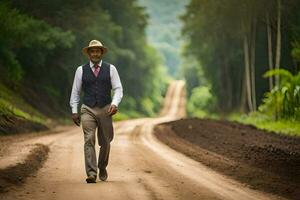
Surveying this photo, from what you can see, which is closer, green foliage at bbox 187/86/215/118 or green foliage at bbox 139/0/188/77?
green foliage at bbox 187/86/215/118

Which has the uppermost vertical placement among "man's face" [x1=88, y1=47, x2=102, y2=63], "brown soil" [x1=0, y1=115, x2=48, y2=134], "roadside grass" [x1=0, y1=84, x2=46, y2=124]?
"man's face" [x1=88, y1=47, x2=102, y2=63]

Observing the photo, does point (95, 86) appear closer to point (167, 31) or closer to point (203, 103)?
point (203, 103)

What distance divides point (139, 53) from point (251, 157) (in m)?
46.6

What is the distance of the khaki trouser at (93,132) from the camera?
31.2 ft

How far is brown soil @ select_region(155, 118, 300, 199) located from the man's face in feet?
11.3

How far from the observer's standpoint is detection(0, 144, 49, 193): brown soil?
8.96 meters

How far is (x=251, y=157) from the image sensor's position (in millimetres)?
14031

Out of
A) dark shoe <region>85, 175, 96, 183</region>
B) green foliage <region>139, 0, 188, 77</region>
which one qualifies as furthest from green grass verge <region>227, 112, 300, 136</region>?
green foliage <region>139, 0, 188, 77</region>

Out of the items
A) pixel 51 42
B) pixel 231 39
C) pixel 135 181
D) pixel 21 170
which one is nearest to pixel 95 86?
pixel 135 181

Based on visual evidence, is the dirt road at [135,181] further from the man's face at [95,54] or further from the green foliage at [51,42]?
the green foliage at [51,42]

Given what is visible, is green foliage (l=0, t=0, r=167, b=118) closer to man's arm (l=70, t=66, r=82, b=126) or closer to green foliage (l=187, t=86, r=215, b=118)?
green foliage (l=187, t=86, r=215, b=118)

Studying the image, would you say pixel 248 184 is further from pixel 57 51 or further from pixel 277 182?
pixel 57 51

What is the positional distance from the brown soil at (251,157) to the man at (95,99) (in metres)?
2.75

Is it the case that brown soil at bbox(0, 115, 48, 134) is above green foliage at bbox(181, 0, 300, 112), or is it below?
below
